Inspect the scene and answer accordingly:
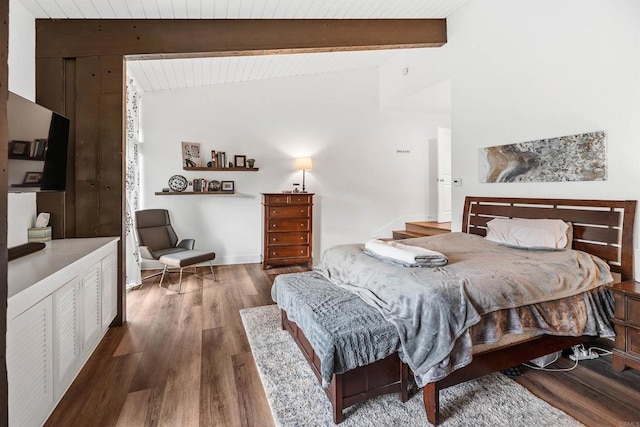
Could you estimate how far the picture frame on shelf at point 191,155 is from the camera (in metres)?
4.71

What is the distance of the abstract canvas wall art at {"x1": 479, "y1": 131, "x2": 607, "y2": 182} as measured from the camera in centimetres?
259

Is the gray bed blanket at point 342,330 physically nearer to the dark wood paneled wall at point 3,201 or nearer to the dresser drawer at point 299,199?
the dark wood paneled wall at point 3,201

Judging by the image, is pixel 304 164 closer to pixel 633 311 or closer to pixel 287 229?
pixel 287 229

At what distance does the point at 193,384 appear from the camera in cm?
199

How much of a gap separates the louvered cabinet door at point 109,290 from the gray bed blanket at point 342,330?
60.1 inches

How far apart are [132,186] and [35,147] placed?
1.86m

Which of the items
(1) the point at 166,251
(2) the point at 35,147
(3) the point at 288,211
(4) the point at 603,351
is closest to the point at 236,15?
(2) the point at 35,147

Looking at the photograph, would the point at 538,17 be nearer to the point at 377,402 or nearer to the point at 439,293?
the point at 439,293

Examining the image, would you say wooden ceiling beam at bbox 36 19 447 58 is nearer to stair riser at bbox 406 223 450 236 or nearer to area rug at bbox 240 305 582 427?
stair riser at bbox 406 223 450 236

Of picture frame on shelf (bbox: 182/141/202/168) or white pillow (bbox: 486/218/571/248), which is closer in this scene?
white pillow (bbox: 486/218/571/248)

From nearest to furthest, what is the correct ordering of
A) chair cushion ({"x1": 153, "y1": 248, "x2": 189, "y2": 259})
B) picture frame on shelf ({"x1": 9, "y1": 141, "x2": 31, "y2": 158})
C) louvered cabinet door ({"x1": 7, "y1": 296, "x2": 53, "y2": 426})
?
1. louvered cabinet door ({"x1": 7, "y1": 296, "x2": 53, "y2": 426})
2. picture frame on shelf ({"x1": 9, "y1": 141, "x2": 31, "y2": 158})
3. chair cushion ({"x1": 153, "y1": 248, "x2": 189, "y2": 259})

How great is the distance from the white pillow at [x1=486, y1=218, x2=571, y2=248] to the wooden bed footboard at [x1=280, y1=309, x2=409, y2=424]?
1767 millimetres

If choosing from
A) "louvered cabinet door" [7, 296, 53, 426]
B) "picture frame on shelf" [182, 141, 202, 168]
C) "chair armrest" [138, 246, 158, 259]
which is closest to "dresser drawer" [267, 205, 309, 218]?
"picture frame on shelf" [182, 141, 202, 168]

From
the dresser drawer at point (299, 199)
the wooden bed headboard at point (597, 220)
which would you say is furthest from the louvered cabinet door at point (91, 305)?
the wooden bed headboard at point (597, 220)
